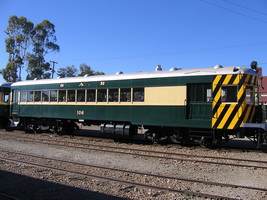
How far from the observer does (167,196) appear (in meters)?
5.39

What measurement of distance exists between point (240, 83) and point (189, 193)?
5.66 metres

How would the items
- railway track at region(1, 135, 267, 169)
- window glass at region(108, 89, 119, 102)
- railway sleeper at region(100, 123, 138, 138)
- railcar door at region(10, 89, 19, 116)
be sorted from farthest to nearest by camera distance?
railcar door at region(10, 89, 19, 116), window glass at region(108, 89, 119, 102), railway sleeper at region(100, 123, 138, 138), railway track at region(1, 135, 267, 169)

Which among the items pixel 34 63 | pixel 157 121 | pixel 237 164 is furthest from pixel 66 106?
pixel 34 63

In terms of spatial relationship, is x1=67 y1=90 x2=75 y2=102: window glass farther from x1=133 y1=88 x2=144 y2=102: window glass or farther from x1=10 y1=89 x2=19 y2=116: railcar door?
x1=10 y1=89 x2=19 y2=116: railcar door

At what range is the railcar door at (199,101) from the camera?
10.1m

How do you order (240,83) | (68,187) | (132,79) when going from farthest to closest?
1. (132,79)
2. (240,83)
3. (68,187)

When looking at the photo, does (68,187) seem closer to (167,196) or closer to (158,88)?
(167,196)

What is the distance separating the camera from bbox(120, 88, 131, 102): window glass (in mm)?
11953

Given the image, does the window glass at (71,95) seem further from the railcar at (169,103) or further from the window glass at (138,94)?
the window glass at (138,94)

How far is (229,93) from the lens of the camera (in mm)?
9766

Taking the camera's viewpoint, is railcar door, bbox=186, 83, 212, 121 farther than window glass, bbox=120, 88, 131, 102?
No

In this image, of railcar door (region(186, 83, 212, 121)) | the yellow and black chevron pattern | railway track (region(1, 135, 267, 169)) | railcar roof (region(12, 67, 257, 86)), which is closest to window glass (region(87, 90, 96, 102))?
railcar roof (region(12, 67, 257, 86))

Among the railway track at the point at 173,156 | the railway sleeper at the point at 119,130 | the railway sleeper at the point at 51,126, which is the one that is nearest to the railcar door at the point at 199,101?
the railway track at the point at 173,156

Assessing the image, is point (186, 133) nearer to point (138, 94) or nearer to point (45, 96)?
point (138, 94)
